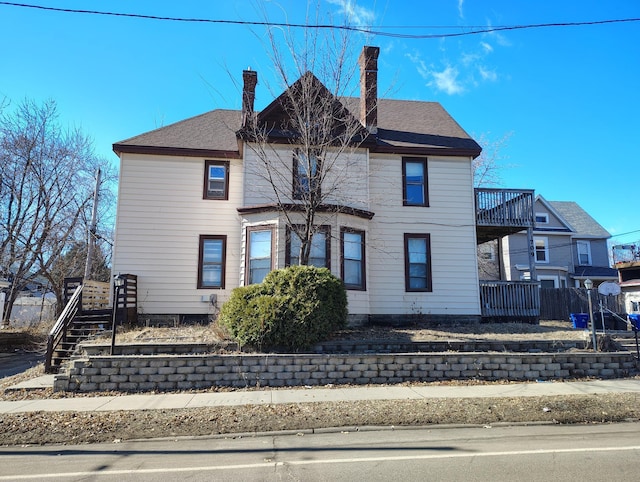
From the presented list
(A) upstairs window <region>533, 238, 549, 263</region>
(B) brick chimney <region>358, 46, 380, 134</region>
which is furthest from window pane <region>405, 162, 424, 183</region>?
(A) upstairs window <region>533, 238, 549, 263</region>

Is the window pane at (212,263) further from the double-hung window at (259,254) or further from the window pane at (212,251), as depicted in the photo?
the double-hung window at (259,254)

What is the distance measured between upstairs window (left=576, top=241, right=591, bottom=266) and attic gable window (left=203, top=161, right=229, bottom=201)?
28.3 metres

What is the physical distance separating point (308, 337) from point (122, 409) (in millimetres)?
4160

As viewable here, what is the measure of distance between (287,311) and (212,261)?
5.37 m

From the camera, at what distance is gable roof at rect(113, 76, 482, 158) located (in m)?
14.8

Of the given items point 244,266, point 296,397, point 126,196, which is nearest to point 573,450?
point 296,397

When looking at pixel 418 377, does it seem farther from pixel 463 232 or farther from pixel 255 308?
pixel 463 232

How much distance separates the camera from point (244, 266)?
1377cm

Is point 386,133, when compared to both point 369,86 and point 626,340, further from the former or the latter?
point 626,340

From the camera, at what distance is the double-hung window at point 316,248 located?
1349 cm

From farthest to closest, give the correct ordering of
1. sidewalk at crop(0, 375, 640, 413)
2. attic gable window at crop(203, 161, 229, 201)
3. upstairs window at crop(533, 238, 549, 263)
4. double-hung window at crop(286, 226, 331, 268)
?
upstairs window at crop(533, 238, 549, 263)
attic gable window at crop(203, 161, 229, 201)
double-hung window at crop(286, 226, 331, 268)
sidewalk at crop(0, 375, 640, 413)

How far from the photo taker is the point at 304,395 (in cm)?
861

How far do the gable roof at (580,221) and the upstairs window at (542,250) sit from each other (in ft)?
9.36

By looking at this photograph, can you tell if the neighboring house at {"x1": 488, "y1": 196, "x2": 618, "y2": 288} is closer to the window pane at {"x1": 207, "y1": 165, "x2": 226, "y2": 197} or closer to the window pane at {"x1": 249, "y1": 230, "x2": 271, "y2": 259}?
the window pane at {"x1": 249, "y1": 230, "x2": 271, "y2": 259}
